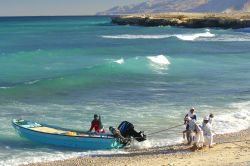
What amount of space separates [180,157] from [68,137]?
377 centimetres

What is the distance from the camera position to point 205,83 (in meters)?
29.6

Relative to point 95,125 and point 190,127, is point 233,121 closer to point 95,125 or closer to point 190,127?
point 190,127

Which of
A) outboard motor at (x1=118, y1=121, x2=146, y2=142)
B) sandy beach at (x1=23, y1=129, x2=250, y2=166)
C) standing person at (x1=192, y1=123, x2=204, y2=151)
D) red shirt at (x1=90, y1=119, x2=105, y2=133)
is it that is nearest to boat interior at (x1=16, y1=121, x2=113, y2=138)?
red shirt at (x1=90, y1=119, x2=105, y2=133)

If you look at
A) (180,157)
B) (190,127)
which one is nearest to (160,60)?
(190,127)

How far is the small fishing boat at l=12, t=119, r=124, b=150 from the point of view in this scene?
16.6 meters

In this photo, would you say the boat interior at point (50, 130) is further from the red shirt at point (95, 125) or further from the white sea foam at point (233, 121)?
the white sea foam at point (233, 121)

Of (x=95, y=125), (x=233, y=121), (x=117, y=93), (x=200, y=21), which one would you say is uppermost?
(x=95, y=125)

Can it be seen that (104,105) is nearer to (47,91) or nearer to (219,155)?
(47,91)

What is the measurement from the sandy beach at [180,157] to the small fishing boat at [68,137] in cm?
85

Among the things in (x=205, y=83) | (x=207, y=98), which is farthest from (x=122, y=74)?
(x=207, y=98)

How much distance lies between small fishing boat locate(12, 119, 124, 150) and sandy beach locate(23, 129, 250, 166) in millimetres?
852

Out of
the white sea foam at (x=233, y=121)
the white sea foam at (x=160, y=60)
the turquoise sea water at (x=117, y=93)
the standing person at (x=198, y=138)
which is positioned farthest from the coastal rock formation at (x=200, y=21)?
the standing person at (x=198, y=138)

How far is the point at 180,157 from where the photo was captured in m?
15.1

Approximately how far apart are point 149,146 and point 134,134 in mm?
652
